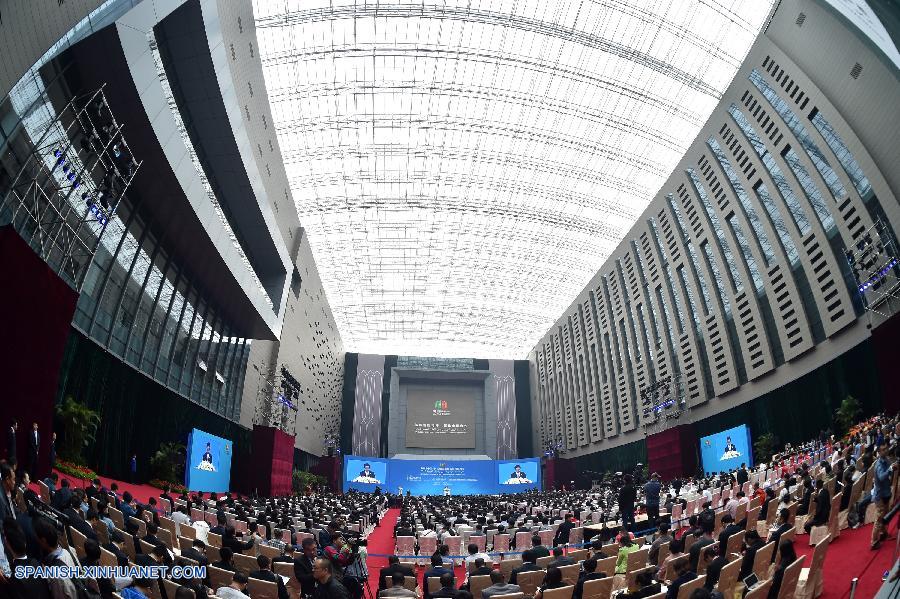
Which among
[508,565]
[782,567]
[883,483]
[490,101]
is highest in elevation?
[490,101]

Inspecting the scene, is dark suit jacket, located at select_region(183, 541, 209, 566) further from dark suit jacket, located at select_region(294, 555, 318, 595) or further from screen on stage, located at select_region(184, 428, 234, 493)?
screen on stage, located at select_region(184, 428, 234, 493)

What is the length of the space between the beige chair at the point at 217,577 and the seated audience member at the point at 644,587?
16.1ft

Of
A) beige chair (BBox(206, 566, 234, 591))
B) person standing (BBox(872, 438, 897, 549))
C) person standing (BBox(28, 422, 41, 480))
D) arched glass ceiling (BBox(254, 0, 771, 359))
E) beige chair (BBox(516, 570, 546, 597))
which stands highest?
arched glass ceiling (BBox(254, 0, 771, 359))

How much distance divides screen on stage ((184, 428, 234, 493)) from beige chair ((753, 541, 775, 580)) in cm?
2190

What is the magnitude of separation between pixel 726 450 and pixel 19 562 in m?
33.7

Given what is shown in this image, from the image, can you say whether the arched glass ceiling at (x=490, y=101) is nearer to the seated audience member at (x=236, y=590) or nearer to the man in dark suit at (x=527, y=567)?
the man in dark suit at (x=527, y=567)

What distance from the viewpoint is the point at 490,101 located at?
3622 centimetres

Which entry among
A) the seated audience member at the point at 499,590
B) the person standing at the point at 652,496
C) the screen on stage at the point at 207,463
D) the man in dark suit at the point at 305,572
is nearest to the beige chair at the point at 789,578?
the seated audience member at the point at 499,590

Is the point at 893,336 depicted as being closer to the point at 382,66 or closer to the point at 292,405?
the point at 382,66

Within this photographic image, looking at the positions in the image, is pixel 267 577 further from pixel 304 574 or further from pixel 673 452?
pixel 673 452

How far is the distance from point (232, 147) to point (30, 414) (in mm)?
15275

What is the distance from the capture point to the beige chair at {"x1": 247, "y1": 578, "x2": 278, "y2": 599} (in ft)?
21.9

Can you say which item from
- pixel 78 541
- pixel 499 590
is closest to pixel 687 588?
pixel 499 590

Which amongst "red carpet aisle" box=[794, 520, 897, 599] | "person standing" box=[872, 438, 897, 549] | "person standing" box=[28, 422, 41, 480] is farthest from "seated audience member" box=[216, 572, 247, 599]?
"person standing" box=[872, 438, 897, 549]
